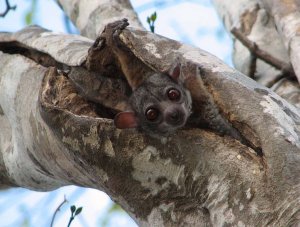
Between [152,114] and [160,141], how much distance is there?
2.27ft

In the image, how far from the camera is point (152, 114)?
9.32 ft

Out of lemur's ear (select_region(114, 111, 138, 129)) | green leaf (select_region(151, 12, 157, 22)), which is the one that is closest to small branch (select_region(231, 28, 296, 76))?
green leaf (select_region(151, 12, 157, 22))

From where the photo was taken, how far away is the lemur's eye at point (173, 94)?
2.85 metres

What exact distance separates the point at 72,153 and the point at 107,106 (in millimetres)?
463

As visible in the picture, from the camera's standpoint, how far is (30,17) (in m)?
6.08

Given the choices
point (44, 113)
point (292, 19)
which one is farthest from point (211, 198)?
point (292, 19)

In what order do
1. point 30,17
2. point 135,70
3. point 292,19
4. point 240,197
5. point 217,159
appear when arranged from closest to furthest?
1. point 240,197
2. point 217,159
3. point 135,70
4. point 292,19
5. point 30,17

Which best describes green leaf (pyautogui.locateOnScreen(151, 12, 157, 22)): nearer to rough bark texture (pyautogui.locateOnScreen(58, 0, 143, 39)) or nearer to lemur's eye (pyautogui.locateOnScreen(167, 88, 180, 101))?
rough bark texture (pyautogui.locateOnScreen(58, 0, 143, 39))

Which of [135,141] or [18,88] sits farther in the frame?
[18,88]

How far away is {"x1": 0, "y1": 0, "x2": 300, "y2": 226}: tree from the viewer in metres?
1.89

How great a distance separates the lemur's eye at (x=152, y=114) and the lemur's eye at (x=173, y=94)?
0.10 m

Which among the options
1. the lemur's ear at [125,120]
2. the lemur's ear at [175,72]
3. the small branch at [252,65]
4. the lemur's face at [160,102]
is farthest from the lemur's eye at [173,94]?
the small branch at [252,65]

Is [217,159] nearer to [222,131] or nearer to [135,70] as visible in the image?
[222,131]

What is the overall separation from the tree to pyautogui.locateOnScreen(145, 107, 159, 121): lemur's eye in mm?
146
